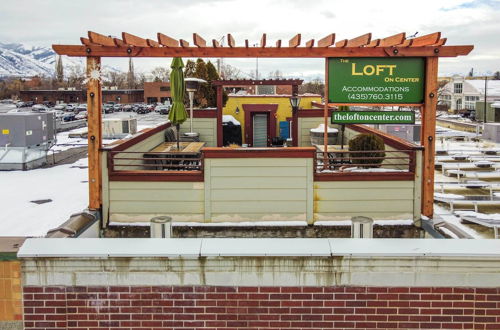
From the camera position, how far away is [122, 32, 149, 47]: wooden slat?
806cm

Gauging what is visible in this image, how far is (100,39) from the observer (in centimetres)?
834

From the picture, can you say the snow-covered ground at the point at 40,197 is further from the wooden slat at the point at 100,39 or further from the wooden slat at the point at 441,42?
the wooden slat at the point at 441,42

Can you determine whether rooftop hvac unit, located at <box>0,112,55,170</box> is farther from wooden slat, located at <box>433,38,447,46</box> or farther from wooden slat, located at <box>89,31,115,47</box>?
wooden slat, located at <box>433,38,447,46</box>

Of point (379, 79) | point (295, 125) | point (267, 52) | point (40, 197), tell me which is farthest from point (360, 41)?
point (295, 125)

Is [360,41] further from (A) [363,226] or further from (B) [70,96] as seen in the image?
(B) [70,96]

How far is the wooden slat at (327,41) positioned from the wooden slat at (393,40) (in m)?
0.96

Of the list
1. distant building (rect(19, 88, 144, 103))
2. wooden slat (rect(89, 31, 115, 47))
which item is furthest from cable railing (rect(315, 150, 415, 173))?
distant building (rect(19, 88, 144, 103))

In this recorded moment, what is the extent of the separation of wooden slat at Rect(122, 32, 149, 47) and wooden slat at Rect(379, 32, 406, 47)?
14.0ft

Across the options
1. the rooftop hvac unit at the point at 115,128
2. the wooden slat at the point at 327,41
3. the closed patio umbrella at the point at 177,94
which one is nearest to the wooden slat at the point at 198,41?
the wooden slat at the point at 327,41

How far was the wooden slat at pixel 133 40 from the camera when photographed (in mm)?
8062

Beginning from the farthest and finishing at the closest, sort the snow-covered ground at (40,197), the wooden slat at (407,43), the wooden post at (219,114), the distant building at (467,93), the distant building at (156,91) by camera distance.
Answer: the distant building at (156,91)
the distant building at (467,93)
the wooden post at (219,114)
the snow-covered ground at (40,197)
the wooden slat at (407,43)

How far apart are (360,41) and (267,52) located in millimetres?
1662

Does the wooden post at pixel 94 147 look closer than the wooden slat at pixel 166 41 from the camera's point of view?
No

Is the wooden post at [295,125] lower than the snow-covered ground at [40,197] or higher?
higher
